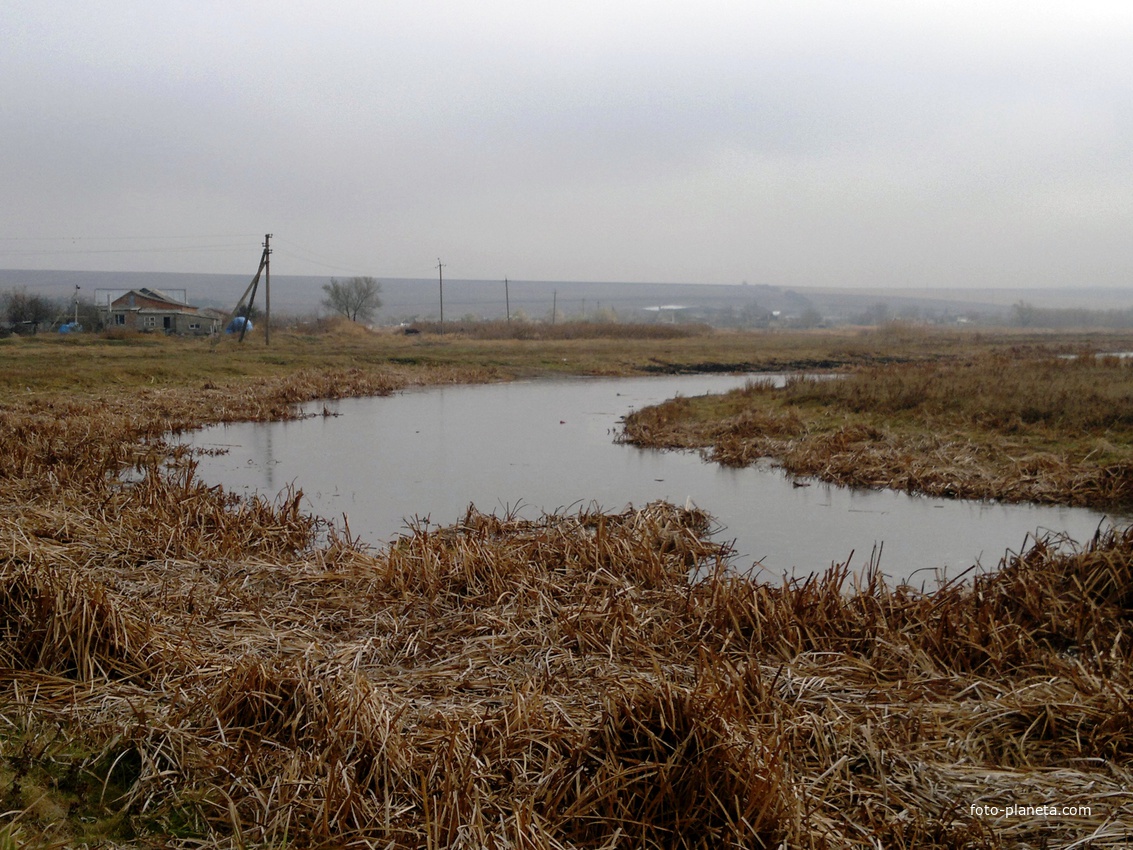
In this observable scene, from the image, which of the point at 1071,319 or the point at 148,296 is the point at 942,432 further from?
the point at 1071,319

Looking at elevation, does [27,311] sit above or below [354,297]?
below

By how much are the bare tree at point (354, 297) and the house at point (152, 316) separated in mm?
38651

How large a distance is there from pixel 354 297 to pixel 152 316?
47.5 m

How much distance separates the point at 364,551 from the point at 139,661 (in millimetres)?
2949

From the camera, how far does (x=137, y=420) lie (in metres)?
16.7

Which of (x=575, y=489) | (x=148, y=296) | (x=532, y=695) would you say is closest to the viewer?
(x=532, y=695)

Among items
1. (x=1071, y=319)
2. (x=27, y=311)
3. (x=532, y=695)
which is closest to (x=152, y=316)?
(x=27, y=311)

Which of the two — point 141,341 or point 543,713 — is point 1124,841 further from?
point 141,341

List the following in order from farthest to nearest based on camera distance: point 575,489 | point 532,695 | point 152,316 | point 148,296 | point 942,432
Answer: point 148,296
point 152,316
point 942,432
point 575,489
point 532,695

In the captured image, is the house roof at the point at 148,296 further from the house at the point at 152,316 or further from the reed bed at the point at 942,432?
the reed bed at the point at 942,432

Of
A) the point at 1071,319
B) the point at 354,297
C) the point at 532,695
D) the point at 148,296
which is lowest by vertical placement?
the point at 532,695

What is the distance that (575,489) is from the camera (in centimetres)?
1147

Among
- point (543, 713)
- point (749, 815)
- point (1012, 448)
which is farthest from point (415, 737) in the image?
point (1012, 448)

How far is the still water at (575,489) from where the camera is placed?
8.59m
